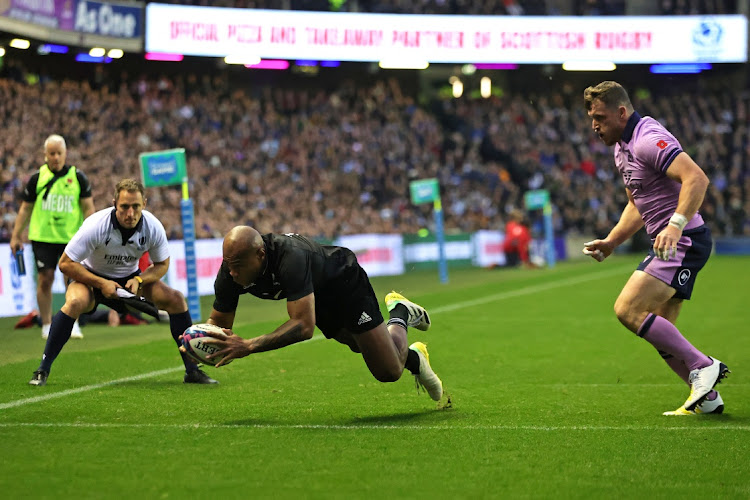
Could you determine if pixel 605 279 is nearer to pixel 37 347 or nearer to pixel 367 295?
pixel 37 347

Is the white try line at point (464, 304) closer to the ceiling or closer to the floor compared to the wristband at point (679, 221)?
closer to the floor

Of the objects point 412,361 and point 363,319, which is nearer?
point 363,319

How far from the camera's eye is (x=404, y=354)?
25.2 ft

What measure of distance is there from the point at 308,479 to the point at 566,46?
39.4 metres

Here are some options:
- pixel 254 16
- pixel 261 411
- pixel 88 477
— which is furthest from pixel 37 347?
pixel 254 16

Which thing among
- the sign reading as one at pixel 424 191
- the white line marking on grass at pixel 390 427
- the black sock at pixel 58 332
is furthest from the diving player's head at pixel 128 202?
the sign reading as one at pixel 424 191

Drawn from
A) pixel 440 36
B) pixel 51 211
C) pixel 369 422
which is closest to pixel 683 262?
pixel 369 422

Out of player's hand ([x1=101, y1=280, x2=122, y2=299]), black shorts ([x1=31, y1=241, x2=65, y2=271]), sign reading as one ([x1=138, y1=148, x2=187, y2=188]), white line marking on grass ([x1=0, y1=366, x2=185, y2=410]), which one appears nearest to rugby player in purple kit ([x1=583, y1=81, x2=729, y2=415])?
player's hand ([x1=101, y1=280, x2=122, y2=299])

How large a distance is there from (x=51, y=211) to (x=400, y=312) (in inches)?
240

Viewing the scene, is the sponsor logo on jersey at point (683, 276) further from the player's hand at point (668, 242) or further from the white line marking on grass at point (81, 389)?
the white line marking on grass at point (81, 389)

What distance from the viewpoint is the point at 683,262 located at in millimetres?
7570

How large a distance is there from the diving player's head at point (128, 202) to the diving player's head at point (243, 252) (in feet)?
8.06

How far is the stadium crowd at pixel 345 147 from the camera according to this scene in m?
29.4

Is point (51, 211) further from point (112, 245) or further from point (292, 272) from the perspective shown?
point (292, 272)
